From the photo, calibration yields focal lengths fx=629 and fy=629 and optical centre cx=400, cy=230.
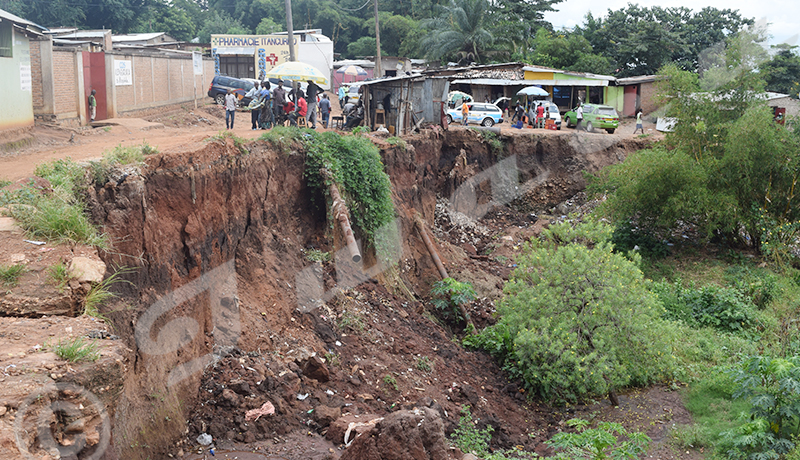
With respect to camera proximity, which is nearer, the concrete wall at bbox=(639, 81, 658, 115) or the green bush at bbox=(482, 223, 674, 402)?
the green bush at bbox=(482, 223, 674, 402)

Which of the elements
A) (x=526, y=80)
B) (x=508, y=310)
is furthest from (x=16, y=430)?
(x=526, y=80)

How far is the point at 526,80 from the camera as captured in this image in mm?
32906

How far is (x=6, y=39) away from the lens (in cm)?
1509

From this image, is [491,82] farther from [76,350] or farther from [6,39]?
[76,350]

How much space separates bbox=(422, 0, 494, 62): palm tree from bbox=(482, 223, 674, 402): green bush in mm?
28416

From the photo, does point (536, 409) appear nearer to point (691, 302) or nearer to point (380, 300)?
point (380, 300)

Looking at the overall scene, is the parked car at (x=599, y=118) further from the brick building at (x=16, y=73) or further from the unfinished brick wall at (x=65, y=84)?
the brick building at (x=16, y=73)

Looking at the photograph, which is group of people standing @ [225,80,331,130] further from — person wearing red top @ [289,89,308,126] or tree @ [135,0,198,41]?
tree @ [135,0,198,41]

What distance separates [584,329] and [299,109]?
10076 mm

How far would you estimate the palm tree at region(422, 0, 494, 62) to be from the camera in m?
37.5

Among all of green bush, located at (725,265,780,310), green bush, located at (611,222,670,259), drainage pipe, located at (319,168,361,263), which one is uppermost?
drainage pipe, located at (319,168,361,263)

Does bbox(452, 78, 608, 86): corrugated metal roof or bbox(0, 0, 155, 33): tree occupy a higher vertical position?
bbox(0, 0, 155, 33): tree

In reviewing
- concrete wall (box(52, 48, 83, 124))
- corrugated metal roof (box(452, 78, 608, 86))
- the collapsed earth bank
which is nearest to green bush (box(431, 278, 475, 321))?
the collapsed earth bank

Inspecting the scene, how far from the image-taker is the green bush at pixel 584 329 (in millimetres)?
10422
